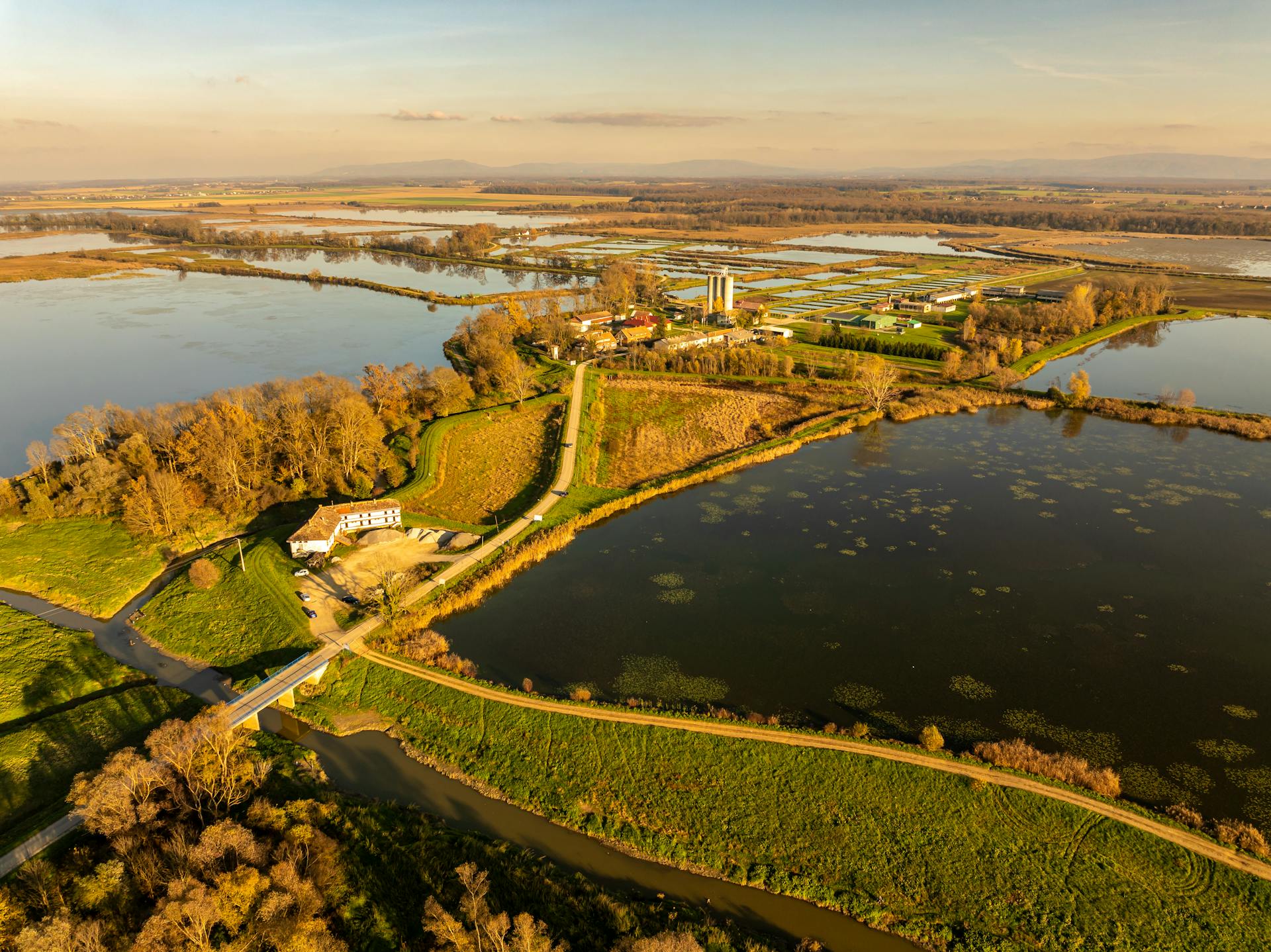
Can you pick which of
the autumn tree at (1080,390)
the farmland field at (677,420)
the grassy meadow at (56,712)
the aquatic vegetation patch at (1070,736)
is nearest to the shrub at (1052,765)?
the aquatic vegetation patch at (1070,736)

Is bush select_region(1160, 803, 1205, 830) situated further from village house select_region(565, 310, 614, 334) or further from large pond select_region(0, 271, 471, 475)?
village house select_region(565, 310, 614, 334)

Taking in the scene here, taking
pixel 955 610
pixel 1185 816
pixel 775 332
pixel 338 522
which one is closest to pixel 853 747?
pixel 1185 816

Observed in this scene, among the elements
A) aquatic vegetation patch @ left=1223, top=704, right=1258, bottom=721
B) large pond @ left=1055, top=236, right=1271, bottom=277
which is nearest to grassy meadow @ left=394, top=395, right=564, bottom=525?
aquatic vegetation patch @ left=1223, top=704, right=1258, bottom=721

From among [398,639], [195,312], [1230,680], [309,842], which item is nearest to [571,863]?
[309,842]

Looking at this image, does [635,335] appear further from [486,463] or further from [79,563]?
[79,563]

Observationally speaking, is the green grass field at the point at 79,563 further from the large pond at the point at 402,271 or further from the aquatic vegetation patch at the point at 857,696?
the large pond at the point at 402,271

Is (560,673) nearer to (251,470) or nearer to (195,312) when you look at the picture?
(251,470)
